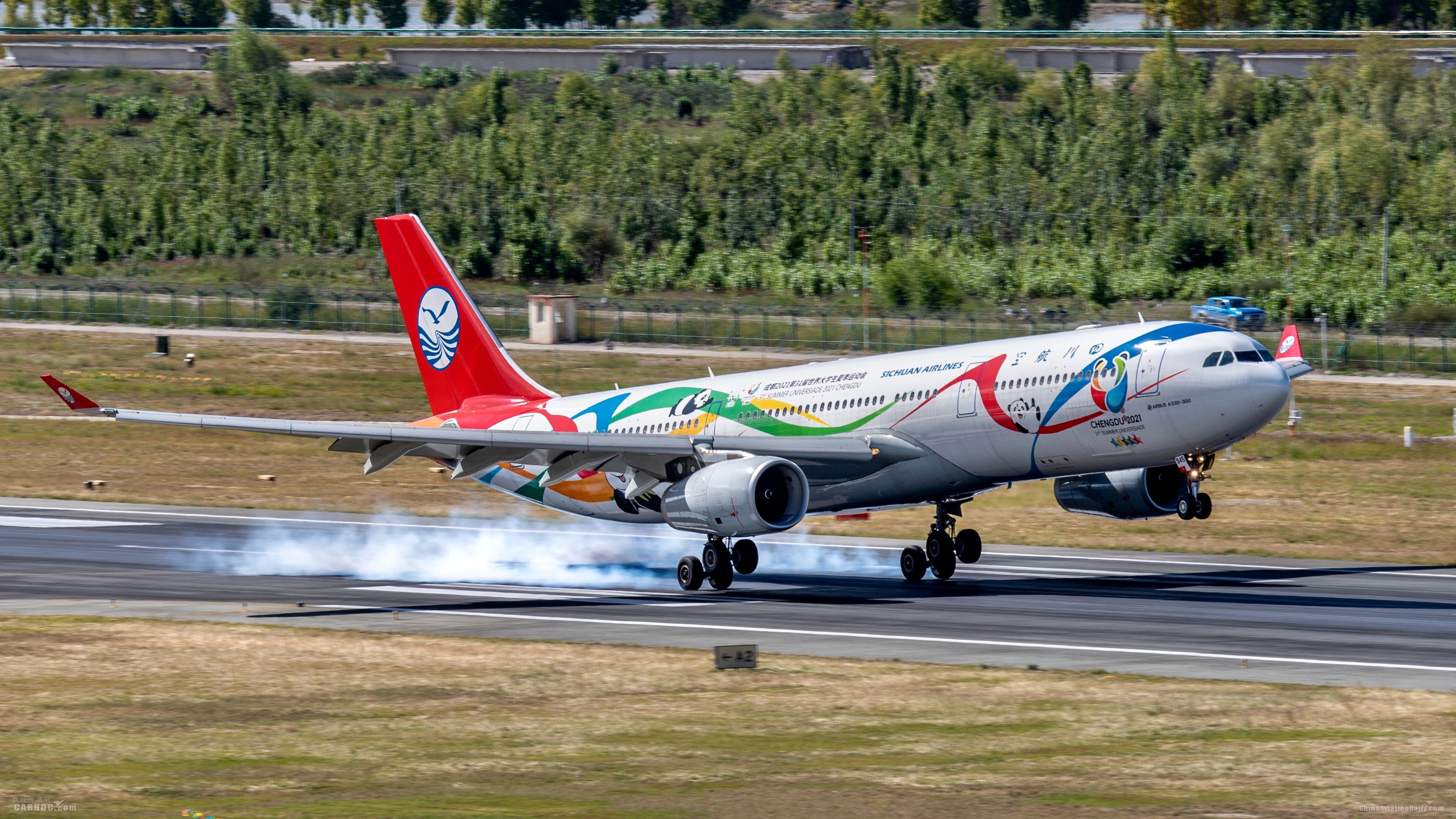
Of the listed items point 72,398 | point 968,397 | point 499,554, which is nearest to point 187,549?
point 499,554

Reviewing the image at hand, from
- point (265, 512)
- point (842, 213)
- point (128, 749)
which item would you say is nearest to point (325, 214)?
point (842, 213)

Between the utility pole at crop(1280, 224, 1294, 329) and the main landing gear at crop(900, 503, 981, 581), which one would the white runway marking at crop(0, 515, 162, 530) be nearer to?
A: the main landing gear at crop(900, 503, 981, 581)

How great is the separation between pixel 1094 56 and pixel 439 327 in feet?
515

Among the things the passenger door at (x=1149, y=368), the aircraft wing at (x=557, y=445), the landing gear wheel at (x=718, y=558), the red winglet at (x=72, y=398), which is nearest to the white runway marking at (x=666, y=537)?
the passenger door at (x=1149, y=368)

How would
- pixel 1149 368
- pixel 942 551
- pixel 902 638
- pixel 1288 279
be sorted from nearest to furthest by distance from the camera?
pixel 902 638 → pixel 1149 368 → pixel 942 551 → pixel 1288 279

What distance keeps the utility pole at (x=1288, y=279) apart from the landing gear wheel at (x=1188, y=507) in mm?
69932

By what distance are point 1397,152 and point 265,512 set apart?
357ft

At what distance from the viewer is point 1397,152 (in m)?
136

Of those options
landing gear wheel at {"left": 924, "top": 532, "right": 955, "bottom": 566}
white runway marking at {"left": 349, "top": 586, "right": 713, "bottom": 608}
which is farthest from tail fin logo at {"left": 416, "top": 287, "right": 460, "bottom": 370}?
landing gear wheel at {"left": 924, "top": 532, "right": 955, "bottom": 566}

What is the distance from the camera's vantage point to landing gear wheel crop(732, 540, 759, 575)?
38781mm

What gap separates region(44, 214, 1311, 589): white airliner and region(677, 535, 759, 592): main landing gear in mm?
47

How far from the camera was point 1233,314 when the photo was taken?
110 meters

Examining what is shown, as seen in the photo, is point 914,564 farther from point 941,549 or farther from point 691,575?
point 691,575

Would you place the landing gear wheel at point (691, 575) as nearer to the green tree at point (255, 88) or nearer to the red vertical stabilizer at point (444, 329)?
the red vertical stabilizer at point (444, 329)
